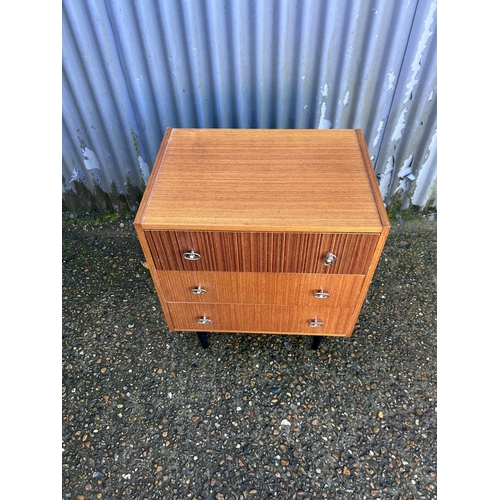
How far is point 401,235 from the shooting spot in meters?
2.36

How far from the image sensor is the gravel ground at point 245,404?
1464mm

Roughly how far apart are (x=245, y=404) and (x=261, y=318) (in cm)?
Answer: 43

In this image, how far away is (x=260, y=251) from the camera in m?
1.23

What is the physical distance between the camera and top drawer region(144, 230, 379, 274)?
3.87 feet

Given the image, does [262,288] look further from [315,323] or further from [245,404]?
[245,404]

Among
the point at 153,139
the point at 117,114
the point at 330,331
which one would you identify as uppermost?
the point at 117,114

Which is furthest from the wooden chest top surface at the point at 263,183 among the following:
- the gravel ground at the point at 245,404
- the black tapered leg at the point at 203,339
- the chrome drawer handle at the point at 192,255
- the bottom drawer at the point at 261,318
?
the gravel ground at the point at 245,404

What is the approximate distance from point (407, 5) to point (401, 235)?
1255 millimetres

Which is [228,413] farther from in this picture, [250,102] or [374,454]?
[250,102]

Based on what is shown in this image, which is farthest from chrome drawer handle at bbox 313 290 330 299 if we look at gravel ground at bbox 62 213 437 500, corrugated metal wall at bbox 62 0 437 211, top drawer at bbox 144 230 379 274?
corrugated metal wall at bbox 62 0 437 211

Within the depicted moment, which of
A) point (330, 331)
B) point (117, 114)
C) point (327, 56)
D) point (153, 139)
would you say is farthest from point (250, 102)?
point (330, 331)

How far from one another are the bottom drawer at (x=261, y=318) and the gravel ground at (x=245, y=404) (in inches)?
11.6

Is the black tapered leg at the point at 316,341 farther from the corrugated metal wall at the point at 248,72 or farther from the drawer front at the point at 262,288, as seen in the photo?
the corrugated metal wall at the point at 248,72

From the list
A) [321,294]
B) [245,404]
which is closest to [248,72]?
[321,294]
